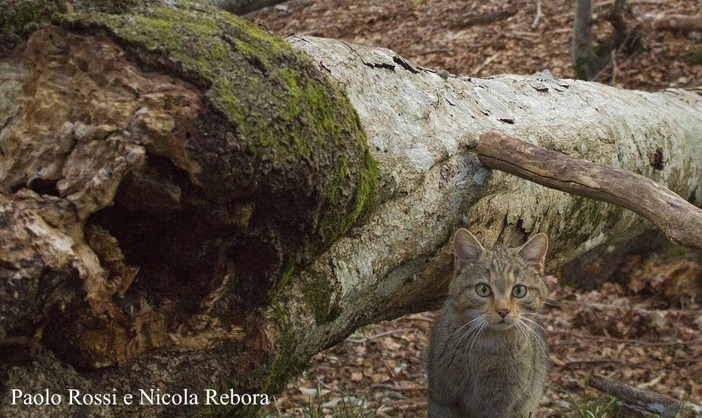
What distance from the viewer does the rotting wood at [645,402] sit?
4.77m

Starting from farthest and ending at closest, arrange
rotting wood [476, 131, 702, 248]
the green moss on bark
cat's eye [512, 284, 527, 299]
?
cat's eye [512, 284, 527, 299] → rotting wood [476, 131, 702, 248] → the green moss on bark

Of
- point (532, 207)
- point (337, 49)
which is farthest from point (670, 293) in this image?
point (337, 49)

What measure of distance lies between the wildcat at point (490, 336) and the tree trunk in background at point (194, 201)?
39 centimetres

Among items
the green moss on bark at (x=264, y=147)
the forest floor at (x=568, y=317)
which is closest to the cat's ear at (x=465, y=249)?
the green moss on bark at (x=264, y=147)

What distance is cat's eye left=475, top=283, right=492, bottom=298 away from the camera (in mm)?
4090

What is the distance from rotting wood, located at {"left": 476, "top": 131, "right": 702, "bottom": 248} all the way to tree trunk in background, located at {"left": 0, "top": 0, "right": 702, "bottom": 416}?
0.79 ft

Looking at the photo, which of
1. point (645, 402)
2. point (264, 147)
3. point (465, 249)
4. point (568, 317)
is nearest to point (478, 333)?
point (465, 249)

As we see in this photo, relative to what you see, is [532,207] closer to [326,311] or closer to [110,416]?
[326,311]

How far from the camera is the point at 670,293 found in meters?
7.26

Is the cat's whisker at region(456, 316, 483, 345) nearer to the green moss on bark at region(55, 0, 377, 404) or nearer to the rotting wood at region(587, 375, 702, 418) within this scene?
the green moss on bark at region(55, 0, 377, 404)

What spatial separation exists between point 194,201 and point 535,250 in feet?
6.91

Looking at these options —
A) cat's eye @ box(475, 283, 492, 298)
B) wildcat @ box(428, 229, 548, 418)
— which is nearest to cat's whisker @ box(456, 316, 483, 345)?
wildcat @ box(428, 229, 548, 418)

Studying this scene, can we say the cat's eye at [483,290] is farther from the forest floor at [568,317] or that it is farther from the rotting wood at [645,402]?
the rotting wood at [645,402]

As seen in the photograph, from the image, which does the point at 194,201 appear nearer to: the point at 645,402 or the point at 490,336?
the point at 490,336
